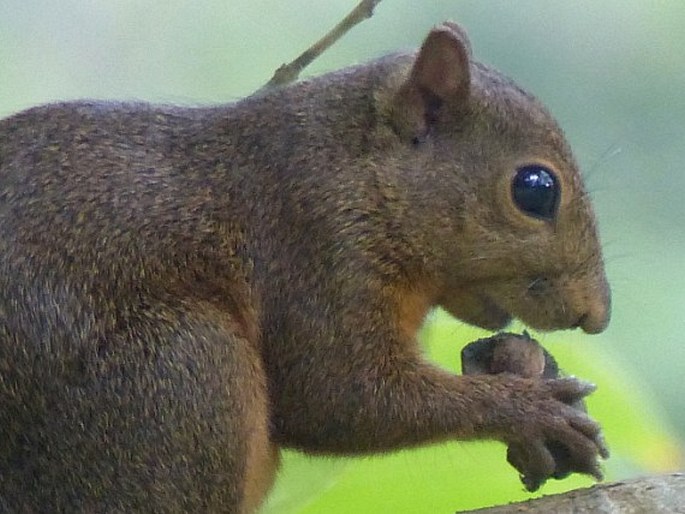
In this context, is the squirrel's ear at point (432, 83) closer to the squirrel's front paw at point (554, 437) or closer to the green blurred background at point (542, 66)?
the squirrel's front paw at point (554, 437)

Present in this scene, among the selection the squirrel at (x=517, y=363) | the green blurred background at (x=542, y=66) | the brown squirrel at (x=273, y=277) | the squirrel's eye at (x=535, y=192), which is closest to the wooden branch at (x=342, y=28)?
the brown squirrel at (x=273, y=277)

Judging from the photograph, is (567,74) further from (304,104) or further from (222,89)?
(304,104)

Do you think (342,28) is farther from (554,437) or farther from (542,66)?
(542,66)

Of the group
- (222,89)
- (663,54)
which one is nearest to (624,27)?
(663,54)

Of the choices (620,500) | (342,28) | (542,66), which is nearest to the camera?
(620,500)

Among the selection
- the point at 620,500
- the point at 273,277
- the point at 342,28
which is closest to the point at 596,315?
the point at 620,500

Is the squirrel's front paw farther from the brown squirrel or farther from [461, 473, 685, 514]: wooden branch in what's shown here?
[461, 473, 685, 514]: wooden branch

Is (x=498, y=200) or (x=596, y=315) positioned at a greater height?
(x=498, y=200)
